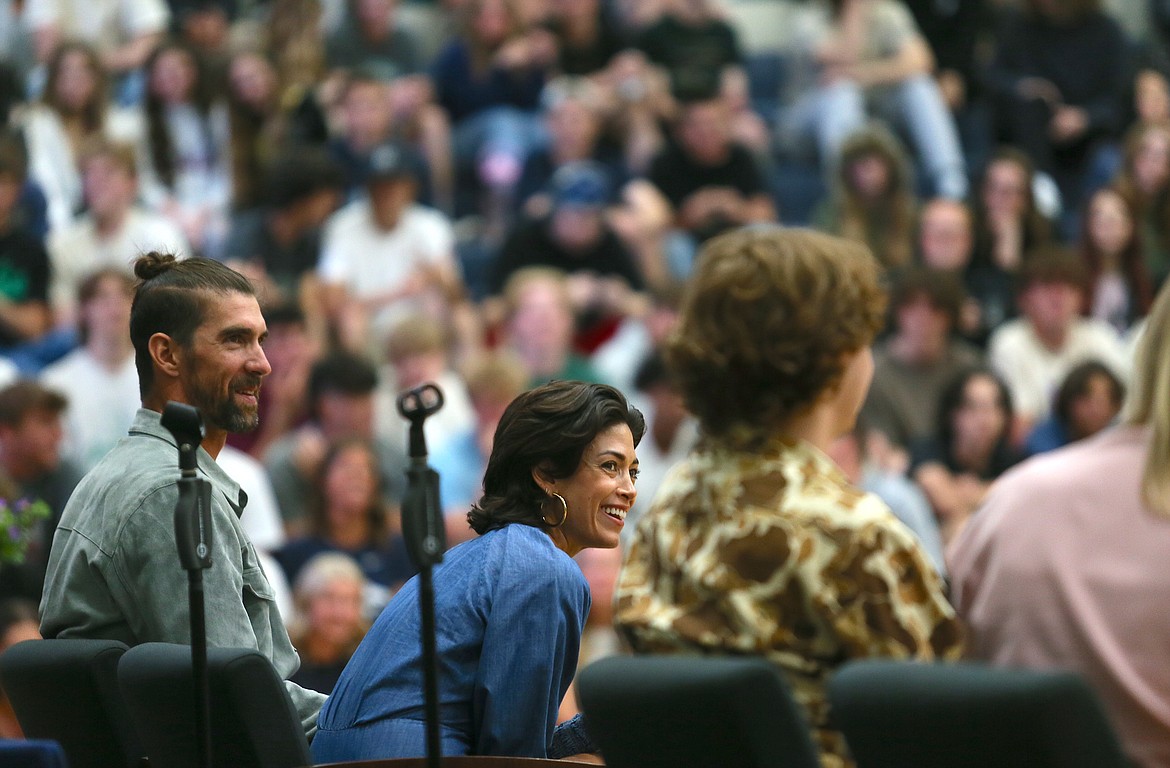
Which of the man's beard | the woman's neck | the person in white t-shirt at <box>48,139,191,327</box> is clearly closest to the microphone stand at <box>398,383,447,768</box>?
the man's beard

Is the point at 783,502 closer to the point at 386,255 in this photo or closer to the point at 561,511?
the point at 561,511

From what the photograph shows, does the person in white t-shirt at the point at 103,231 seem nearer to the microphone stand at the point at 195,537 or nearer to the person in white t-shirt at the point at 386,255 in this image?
the person in white t-shirt at the point at 386,255

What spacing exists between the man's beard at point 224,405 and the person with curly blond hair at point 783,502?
1028mm

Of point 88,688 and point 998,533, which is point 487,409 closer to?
point 88,688

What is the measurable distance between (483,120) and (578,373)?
2.62 m

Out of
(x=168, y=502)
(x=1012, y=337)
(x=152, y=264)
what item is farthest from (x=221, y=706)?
(x=1012, y=337)

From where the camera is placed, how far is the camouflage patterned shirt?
2.30 m

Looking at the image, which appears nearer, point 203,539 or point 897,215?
point 203,539

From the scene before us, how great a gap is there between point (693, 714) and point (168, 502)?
1144 mm

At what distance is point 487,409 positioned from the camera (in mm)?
6867

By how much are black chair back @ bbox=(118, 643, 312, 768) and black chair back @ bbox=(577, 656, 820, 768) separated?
60 cm

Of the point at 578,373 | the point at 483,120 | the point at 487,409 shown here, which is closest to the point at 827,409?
the point at 487,409

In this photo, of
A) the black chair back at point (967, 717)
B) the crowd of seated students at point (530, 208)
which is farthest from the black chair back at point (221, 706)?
the crowd of seated students at point (530, 208)

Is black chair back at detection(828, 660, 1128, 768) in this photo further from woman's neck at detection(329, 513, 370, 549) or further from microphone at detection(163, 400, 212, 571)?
woman's neck at detection(329, 513, 370, 549)
